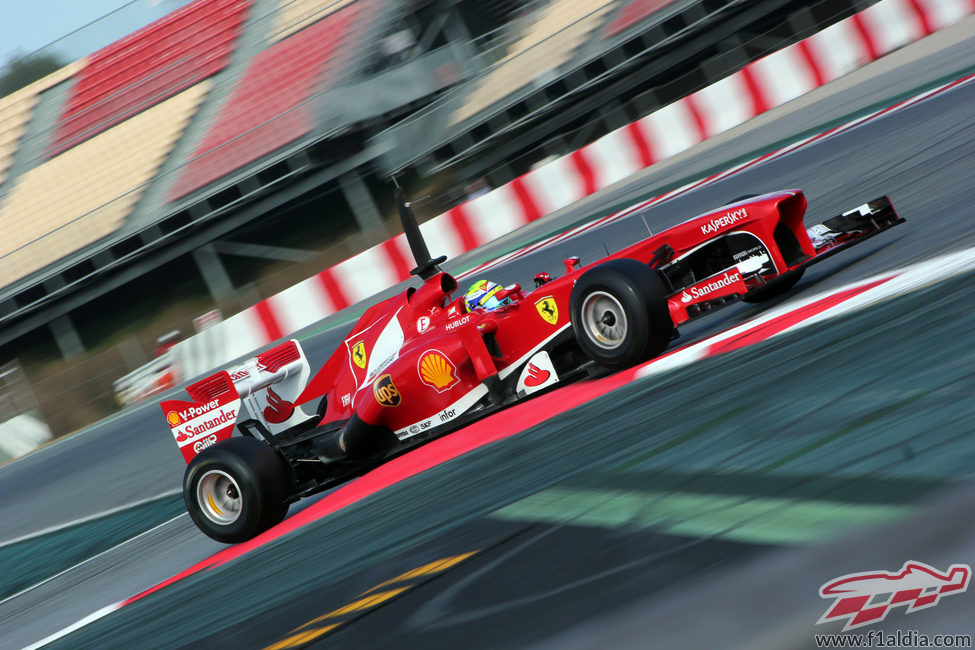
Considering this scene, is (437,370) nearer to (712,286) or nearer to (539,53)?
(712,286)

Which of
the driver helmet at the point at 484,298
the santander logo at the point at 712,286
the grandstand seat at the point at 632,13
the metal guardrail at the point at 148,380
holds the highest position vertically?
the grandstand seat at the point at 632,13

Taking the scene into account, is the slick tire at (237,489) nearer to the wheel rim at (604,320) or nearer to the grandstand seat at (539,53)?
the wheel rim at (604,320)

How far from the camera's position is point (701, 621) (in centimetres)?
240

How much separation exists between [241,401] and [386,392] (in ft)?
3.52

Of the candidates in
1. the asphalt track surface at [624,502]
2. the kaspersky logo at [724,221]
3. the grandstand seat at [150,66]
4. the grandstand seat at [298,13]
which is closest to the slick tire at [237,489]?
the asphalt track surface at [624,502]

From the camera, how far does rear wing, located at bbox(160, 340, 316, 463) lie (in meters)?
6.52

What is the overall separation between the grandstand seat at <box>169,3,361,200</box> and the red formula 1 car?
1649 centimetres

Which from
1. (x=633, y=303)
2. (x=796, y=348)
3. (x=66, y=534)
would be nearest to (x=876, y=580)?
(x=796, y=348)

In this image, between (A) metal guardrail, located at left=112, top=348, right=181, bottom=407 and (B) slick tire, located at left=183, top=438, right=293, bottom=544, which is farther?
(A) metal guardrail, located at left=112, top=348, right=181, bottom=407

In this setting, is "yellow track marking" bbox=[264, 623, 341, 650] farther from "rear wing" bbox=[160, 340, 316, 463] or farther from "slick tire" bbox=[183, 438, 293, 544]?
"rear wing" bbox=[160, 340, 316, 463]

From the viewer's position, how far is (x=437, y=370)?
6012 millimetres

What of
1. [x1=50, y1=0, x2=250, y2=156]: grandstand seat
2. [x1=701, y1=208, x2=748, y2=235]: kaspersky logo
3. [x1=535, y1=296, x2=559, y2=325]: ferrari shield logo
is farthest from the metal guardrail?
[x1=701, y1=208, x2=748, y2=235]: kaspersky logo

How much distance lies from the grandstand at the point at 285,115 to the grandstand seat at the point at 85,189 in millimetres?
48

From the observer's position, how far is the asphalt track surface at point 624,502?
2814 mm
